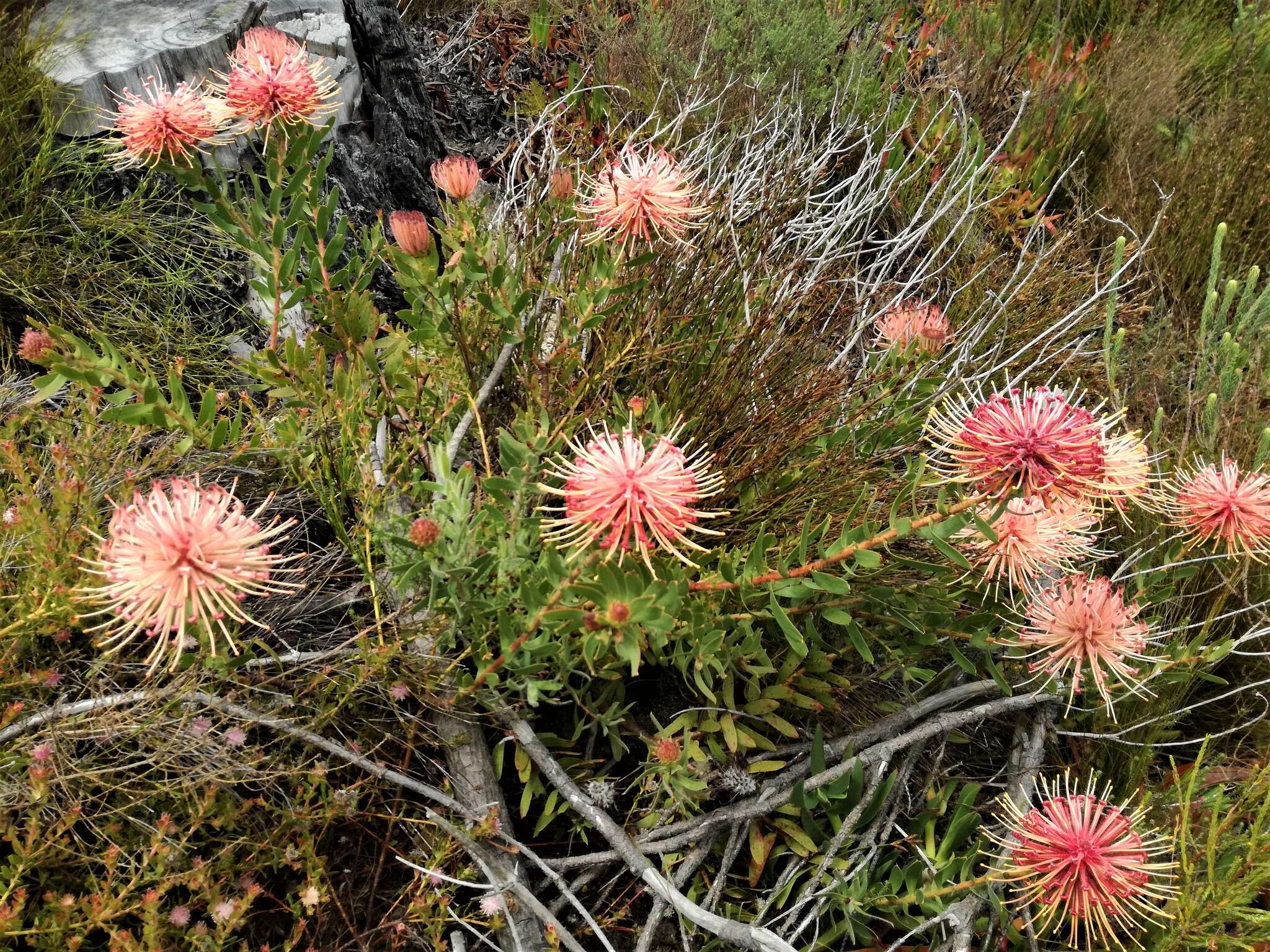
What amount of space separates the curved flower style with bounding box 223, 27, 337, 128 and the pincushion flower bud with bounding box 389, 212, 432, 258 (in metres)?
0.22

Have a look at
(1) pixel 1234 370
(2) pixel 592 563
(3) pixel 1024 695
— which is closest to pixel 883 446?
(3) pixel 1024 695

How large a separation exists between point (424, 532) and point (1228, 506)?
1.29m

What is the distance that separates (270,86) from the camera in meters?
1.60

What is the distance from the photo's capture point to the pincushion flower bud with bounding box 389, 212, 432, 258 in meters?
1.73

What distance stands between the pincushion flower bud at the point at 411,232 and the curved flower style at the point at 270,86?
0.22 metres

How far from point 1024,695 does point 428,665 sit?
1243 mm

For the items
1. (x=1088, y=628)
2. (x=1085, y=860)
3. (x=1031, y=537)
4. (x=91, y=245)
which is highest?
(x=1031, y=537)

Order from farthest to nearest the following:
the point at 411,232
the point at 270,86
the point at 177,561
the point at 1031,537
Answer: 1. the point at 411,232
2. the point at 270,86
3. the point at 1031,537
4. the point at 177,561

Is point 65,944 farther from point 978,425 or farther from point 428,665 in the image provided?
point 978,425

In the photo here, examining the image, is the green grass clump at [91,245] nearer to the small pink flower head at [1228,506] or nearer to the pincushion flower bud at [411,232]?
the pincushion flower bud at [411,232]

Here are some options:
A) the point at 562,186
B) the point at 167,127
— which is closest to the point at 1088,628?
the point at 562,186

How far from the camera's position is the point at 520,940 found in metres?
1.72

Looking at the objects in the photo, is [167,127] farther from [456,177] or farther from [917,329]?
[917,329]

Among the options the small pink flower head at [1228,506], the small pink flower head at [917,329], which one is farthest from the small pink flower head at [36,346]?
the small pink flower head at [1228,506]
